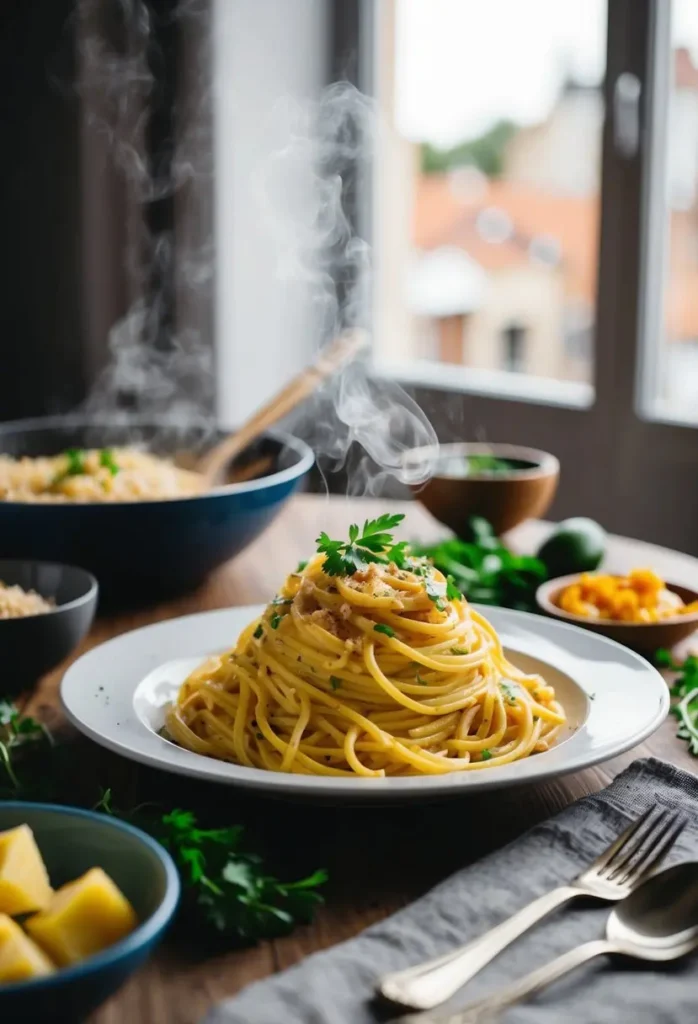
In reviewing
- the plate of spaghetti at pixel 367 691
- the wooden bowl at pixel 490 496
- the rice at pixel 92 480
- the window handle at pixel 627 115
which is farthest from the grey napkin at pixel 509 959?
the window handle at pixel 627 115

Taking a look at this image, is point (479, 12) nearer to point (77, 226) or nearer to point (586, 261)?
point (586, 261)

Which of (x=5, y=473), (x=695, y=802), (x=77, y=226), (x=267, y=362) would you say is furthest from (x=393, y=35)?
(x=695, y=802)

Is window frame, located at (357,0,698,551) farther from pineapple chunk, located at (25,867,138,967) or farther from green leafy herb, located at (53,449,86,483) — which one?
pineapple chunk, located at (25,867,138,967)

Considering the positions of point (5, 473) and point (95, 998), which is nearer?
point (95, 998)

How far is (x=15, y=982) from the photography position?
643 millimetres

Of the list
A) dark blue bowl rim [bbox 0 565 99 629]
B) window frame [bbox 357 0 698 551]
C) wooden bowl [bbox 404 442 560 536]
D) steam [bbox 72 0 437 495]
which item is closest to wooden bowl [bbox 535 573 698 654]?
wooden bowl [bbox 404 442 560 536]

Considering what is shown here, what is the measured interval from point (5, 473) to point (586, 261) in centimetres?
197

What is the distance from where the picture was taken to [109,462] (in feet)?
5.96

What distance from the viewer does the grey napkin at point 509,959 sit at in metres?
0.70

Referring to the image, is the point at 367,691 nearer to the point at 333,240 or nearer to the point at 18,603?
the point at 18,603

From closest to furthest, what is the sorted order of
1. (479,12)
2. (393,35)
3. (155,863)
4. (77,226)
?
1. (155,863)
2. (479,12)
3. (393,35)
4. (77,226)

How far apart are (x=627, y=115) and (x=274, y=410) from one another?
1483mm

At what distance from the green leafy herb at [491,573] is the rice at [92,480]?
0.42 metres

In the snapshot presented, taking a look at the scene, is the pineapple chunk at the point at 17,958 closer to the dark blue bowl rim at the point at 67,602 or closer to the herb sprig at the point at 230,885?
the herb sprig at the point at 230,885
